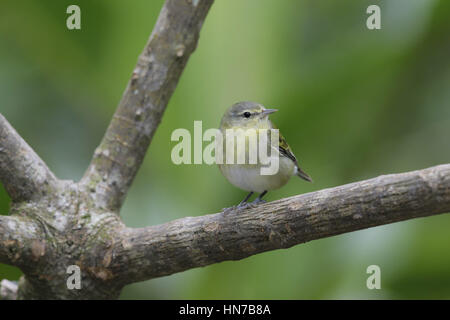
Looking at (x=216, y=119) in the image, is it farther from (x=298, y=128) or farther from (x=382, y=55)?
(x=382, y=55)

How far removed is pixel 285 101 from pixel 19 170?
1293 mm

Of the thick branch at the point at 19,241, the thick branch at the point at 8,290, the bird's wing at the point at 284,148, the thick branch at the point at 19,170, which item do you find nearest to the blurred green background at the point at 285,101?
the thick branch at the point at 8,290

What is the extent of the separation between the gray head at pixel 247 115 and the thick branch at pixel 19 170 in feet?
2.76

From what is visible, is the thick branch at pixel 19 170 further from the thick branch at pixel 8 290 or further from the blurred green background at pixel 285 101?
the thick branch at pixel 8 290

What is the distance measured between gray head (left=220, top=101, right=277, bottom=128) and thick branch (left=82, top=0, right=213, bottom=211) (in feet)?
1.12

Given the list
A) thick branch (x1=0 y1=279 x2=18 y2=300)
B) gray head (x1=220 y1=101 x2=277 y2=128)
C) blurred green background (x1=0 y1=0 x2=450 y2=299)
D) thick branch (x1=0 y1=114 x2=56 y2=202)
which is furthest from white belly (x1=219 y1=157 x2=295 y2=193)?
thick branch (x1=0 y1=279 x2=18 y2=300)

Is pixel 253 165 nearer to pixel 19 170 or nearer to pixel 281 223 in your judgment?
pixel 281 223

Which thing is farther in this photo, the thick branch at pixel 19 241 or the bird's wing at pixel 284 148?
the bird's wing at pixel 284 148

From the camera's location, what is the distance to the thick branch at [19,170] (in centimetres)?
216

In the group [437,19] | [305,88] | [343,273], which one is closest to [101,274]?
[343,273]

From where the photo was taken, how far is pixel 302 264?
2.56m
